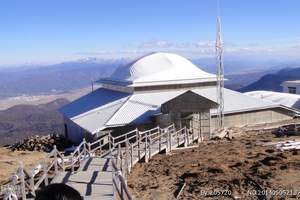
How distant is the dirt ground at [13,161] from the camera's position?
23.2 metres

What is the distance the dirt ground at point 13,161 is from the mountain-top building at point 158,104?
4242 mm

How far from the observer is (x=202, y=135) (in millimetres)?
31125

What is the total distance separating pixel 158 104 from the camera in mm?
36344

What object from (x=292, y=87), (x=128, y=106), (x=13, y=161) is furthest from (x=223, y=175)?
(x=292, y=87)

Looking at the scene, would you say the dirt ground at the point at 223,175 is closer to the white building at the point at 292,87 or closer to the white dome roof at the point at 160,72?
the white dome roof at the point at 160,72

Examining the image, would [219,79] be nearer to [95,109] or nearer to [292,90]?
[95,109]

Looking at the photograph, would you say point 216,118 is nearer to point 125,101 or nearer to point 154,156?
point 125,101

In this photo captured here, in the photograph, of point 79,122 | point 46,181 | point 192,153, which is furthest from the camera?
point 79,122

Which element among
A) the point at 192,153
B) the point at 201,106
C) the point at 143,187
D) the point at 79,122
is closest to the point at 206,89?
the point at 201,106

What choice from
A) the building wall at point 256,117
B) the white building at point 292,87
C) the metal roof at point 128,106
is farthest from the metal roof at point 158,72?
the white building at point 292,87

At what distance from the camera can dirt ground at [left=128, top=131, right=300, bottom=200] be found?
14484 mm

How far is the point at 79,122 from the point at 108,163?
17.4 m

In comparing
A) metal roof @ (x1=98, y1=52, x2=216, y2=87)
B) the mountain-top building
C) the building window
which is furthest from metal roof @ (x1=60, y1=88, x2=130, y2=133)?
the building window

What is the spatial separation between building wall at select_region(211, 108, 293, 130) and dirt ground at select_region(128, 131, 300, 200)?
13.8m
